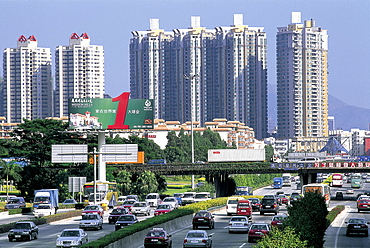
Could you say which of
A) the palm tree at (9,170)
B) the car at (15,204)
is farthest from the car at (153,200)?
the palm tree at (9,170)

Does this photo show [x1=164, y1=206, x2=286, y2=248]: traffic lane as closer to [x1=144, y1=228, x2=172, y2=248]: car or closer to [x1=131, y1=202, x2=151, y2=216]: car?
[x1=144, y1=228, x2=172, y2=248]: car

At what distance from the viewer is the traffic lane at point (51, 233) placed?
47966 mm

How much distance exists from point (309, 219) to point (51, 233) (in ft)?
74.6

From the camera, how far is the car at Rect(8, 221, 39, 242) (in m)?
49.6

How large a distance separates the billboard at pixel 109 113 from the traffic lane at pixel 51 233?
31.1 meters

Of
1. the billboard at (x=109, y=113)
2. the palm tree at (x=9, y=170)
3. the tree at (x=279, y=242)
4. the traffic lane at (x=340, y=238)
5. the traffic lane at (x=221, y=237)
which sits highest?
the billboard at (x=109, y=113)

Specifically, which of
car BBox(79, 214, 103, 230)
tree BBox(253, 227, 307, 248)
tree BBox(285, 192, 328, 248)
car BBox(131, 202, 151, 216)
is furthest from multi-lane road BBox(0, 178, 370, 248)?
tree BBox(253, 227, 307, 248)

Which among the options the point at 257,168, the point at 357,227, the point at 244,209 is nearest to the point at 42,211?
the point at 244,209

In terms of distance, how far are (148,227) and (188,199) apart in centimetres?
4015

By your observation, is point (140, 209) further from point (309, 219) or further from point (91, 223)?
point (309, 219)

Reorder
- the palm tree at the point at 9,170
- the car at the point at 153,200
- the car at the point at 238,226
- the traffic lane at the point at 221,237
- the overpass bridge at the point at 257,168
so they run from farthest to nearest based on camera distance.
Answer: the overpass bridge at the point at 257,168 → the palm tree at the point at 9,170 → the car at the point at 153,200 → the car at the point at 238,226 → the traffic lane at the point at 221,237

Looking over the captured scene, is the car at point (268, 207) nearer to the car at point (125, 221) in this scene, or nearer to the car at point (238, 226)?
the car at point (238, 226)

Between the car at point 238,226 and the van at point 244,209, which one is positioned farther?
the van at point 244,209

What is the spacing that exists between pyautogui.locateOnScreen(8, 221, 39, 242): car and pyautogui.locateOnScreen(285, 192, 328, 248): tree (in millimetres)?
17523
